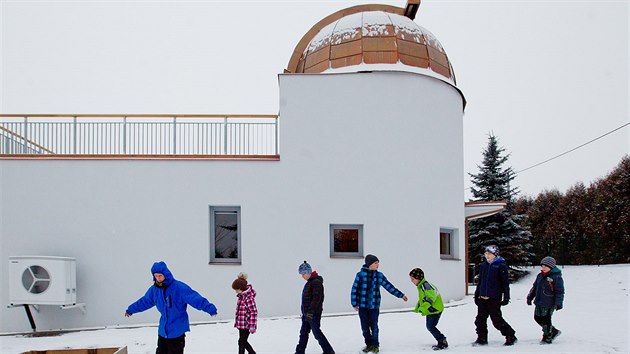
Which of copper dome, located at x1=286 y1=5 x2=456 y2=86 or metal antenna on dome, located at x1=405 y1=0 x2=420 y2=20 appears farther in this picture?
metal antenna on dome, located at x1=405 y1=0 x2=420 y2=20

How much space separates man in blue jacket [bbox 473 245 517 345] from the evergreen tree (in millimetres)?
18171

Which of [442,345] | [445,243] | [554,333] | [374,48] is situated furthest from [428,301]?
[374,48]

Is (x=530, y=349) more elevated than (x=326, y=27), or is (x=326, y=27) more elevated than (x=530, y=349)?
(x=326, y=27)

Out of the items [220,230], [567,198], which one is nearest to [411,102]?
[220,230]

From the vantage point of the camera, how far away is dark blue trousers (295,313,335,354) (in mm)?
8219

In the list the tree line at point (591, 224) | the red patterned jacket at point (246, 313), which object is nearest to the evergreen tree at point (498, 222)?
the tree line at point (591, 224)

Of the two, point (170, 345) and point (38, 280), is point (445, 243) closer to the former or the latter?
point (170, 345)

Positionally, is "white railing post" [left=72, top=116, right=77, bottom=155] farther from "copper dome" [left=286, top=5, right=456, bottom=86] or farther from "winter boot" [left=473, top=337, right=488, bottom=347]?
"winter boot" [left=473, top=337, right=488, bottom=347]

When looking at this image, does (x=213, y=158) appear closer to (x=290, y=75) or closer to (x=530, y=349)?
(x=290, y=75)

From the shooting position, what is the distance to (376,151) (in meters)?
13.6

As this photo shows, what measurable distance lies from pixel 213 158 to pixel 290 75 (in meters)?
2.80

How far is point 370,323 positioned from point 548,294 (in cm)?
284

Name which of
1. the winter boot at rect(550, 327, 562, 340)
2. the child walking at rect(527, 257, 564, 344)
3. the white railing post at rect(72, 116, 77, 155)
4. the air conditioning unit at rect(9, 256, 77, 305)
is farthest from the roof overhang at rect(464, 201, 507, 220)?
the air conditioning unit at rect(9, 256, 77, 305)

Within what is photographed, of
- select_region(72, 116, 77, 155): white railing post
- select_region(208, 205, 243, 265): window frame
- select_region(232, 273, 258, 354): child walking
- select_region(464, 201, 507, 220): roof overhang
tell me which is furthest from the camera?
select_region(464, 201, 507, 220): roof overhang
